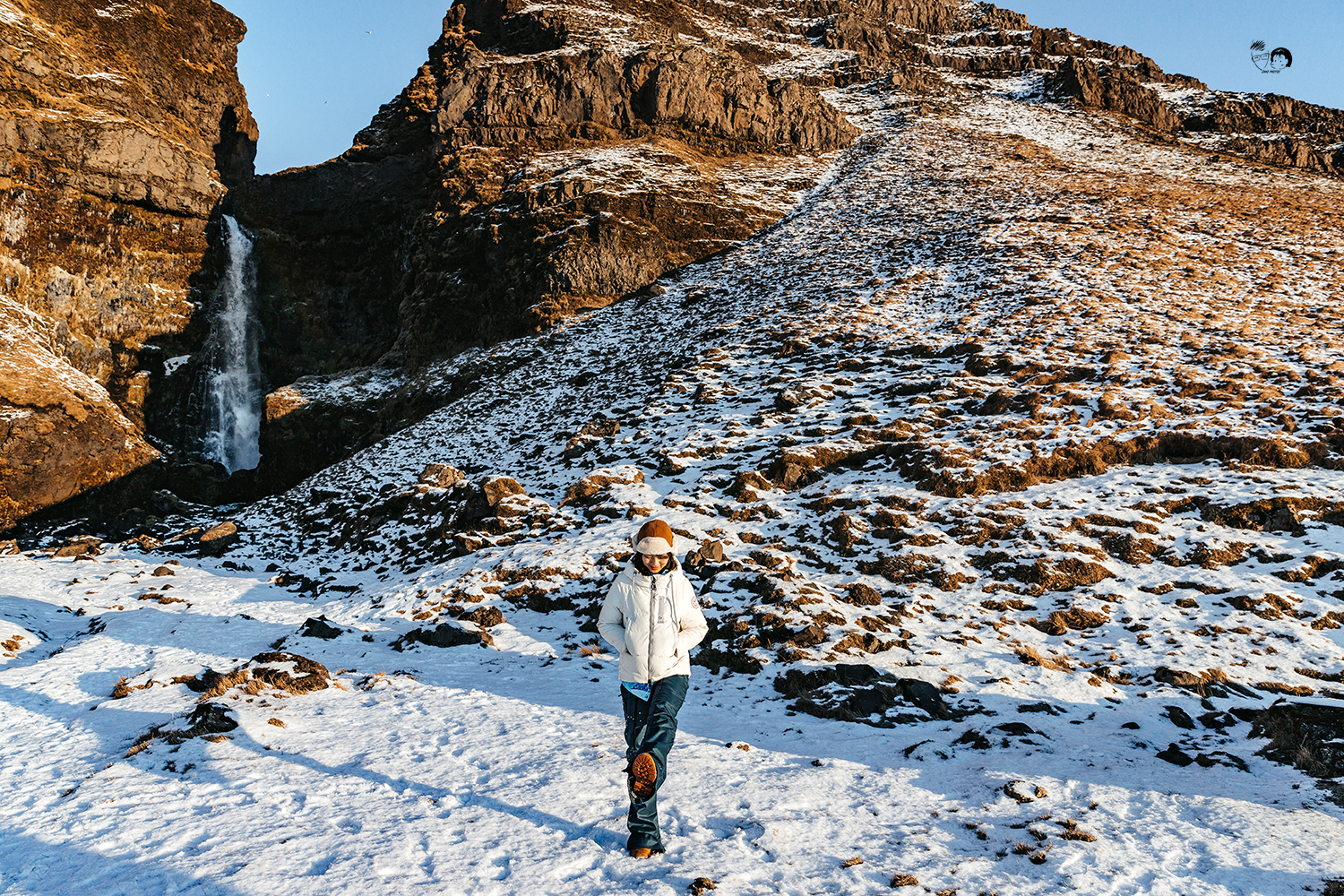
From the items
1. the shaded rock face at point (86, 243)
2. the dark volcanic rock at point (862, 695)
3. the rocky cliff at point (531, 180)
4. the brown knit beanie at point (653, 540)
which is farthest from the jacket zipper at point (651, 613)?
the shaded rock face at point (86, 243)

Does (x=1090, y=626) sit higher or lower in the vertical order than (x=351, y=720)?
higher

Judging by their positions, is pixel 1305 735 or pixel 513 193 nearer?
pixel 1305 735

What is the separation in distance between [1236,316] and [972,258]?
26.9 ft

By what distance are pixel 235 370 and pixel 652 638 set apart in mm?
36820

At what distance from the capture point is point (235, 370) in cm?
3356

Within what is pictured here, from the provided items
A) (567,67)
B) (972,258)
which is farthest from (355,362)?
(972,258)

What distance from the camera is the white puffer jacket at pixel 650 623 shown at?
459cm

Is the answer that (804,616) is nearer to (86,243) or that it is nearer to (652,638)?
(652,638)

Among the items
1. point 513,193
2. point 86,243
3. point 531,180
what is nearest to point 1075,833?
point 513,193

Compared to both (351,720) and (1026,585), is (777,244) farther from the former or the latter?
(351,720)

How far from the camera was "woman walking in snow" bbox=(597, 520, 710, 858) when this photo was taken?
4547mm

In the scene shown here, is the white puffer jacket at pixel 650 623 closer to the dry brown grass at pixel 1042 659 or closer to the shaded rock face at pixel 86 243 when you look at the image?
the dry brown grass at pixel 1042 659

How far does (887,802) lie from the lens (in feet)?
17.1

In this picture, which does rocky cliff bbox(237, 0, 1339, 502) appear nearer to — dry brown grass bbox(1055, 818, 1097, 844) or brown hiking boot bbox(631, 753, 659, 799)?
brown hiking boot bbox(631, 753, 659, 799)
